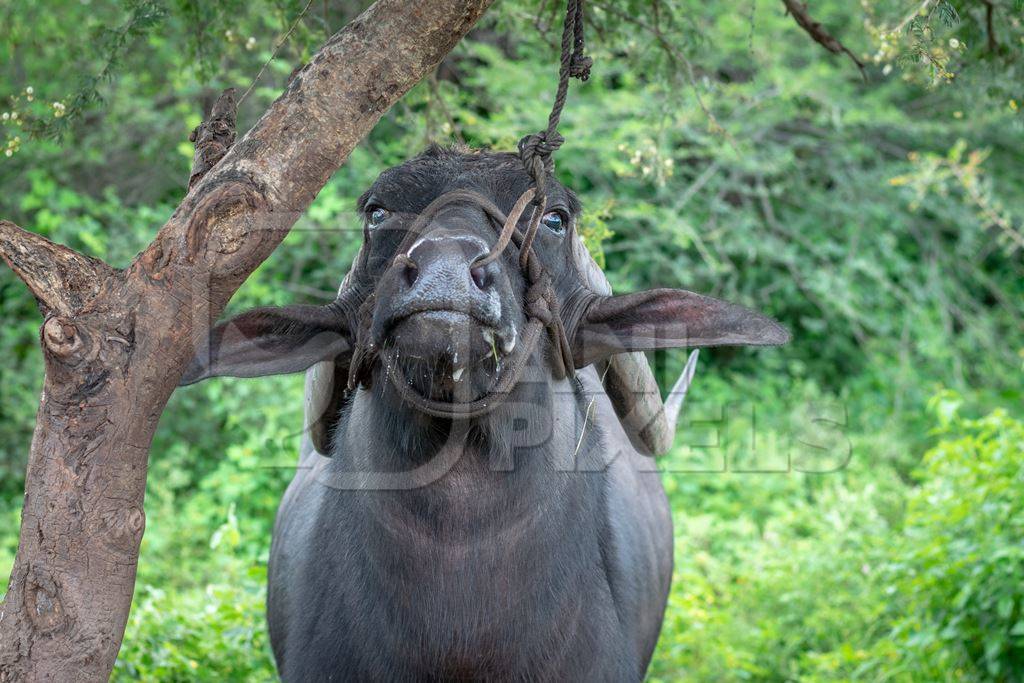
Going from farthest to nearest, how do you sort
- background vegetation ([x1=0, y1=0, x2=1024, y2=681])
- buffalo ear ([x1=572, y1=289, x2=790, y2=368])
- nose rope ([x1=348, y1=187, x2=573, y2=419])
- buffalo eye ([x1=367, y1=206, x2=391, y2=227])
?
1. background vegetation ([x1=0, y1=0, x2=1024, y2=681])
2. buffalo eye ([x1=367, y1=206, x2=391, y2=227])
3. buffalo ear ([x1=572, y1=289, x2=790, y2=368])
4. nose rope ([x1=348, y1=187, x2=573, y2=419])

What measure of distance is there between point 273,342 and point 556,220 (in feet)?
2.89

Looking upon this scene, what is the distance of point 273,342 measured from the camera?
300 cm

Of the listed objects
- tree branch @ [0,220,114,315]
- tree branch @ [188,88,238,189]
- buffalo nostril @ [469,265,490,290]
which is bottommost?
tree branch @ [0,220,114,315]

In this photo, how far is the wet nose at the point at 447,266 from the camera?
2490mm

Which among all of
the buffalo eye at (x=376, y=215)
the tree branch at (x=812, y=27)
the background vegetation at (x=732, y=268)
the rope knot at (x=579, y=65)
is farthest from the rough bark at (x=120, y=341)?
the tree branch at (x=812, y=27)

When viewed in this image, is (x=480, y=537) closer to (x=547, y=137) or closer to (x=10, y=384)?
(x=547, y=137)

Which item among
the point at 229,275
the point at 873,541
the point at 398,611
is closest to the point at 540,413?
the point at 398,611

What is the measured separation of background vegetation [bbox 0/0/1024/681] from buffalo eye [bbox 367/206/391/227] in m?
1.09

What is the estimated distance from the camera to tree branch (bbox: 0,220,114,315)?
7.20ft

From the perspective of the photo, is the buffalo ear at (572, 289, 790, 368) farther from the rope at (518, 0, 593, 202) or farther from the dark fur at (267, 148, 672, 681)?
the rope at (518, 0, 593, 202)

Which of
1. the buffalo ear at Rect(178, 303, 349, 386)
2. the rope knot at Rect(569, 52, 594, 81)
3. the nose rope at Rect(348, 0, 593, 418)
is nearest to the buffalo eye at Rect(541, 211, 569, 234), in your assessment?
the nose rope at Rect(348, 0, 593, 418)

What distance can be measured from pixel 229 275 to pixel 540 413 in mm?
968

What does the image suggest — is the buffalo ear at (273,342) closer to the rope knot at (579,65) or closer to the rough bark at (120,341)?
the rough bark at (120,341)

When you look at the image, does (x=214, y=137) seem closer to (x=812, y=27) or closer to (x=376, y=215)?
(x=376, y=215)
